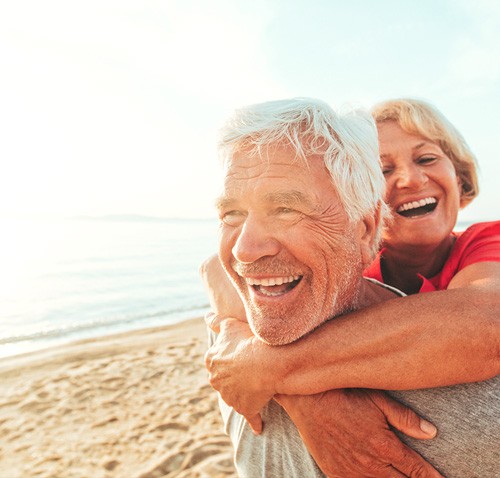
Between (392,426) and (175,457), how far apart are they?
407cm

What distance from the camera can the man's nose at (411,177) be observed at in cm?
274

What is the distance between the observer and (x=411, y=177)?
2738mm

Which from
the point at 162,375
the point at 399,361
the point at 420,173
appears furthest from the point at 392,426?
the point at 162,375

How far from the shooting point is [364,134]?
1.96m

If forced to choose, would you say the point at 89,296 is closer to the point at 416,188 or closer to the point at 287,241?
the point at 416,188

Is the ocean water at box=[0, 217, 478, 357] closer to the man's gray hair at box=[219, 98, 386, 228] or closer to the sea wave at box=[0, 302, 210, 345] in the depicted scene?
the sea wave at box=[0, 302, 210, 345]

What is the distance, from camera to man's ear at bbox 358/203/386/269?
1997 millimetres

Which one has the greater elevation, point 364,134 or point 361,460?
point 364,134

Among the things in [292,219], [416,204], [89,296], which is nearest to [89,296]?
[89,296]

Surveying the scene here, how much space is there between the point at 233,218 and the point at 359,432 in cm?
99

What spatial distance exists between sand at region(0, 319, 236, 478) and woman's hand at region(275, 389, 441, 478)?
3.40m

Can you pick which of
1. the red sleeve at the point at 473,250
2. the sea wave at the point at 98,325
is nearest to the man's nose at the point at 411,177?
the red sleeve at the point at 473,250

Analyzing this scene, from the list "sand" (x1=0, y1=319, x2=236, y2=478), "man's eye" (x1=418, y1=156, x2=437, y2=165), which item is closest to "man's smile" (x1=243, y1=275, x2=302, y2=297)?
"man's eye" (x1=418, y1=156, x2=437, y2=165)

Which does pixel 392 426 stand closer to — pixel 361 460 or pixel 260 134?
pixel 361 460
